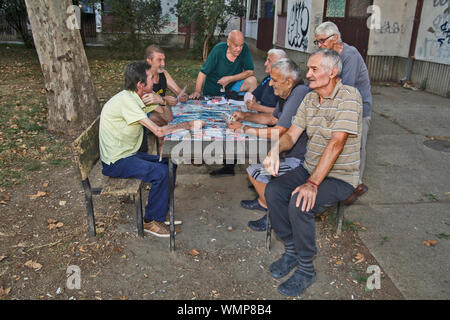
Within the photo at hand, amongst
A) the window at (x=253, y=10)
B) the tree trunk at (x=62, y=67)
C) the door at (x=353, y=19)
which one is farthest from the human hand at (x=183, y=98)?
the window at (x=253, y=10)

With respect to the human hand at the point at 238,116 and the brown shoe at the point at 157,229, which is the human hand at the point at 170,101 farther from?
the brown shoe at the point at 157,229

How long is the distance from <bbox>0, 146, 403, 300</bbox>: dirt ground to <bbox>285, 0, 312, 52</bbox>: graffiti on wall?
9.23 m

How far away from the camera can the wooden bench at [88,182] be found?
3.30 meters

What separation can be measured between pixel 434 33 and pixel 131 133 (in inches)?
359

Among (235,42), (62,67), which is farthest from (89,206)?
(62,67)

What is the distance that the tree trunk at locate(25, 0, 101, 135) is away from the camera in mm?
5984

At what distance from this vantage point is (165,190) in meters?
3.59

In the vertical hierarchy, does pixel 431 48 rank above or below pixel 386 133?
above

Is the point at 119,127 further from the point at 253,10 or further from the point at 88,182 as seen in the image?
the point at 253,10

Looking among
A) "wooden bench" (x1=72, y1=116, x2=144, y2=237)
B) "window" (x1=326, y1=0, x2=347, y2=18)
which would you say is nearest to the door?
"window" (x1=326, y1=0, x2=347, y2=18)

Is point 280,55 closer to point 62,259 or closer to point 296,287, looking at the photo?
point 296,287

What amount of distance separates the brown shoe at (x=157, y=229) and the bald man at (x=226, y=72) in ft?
6.56

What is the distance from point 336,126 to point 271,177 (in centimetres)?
80
